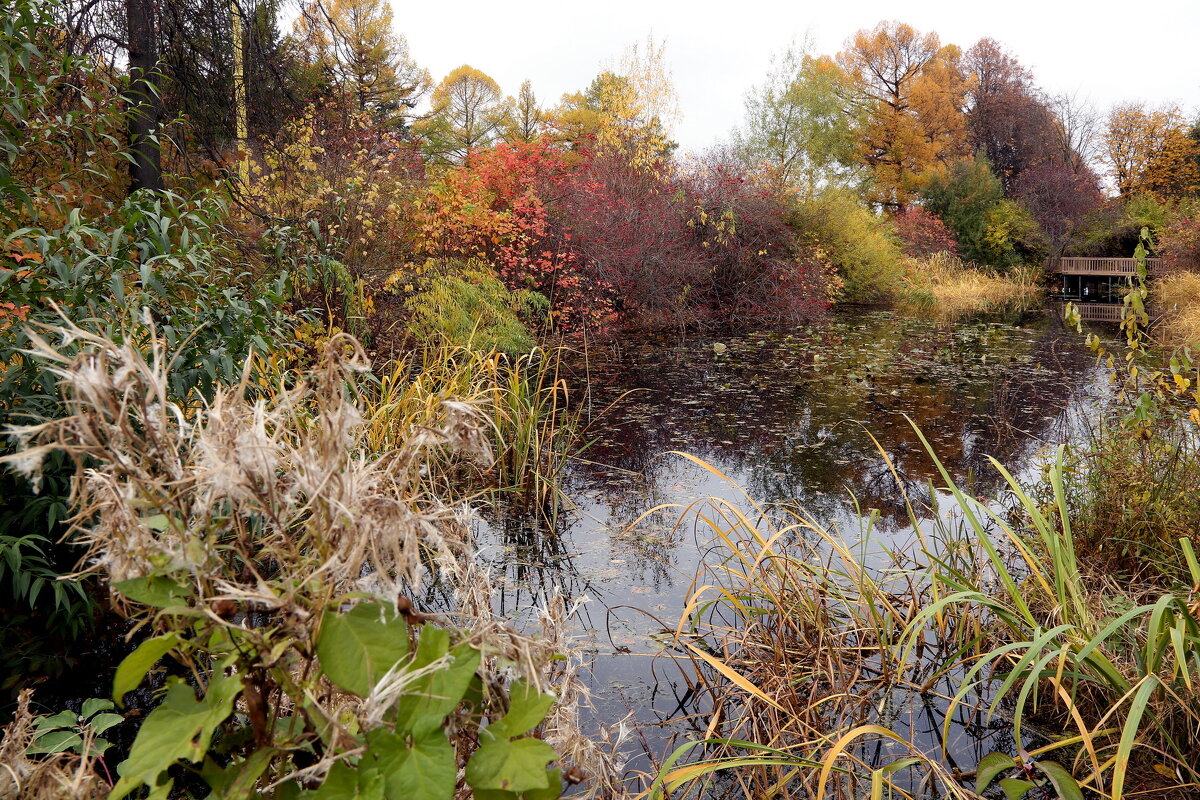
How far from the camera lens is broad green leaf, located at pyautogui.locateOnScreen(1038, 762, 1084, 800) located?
160 centimetres

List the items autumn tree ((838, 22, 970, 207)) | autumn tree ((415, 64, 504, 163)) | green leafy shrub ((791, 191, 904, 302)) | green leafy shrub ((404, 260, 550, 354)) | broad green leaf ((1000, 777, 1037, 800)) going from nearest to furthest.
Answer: broad green leaf ((1000, 777, 1037, 800))
green leafy shrub ((404, 260, 550, 354))
green leafy shrub ((791, 191, 904, 302))
autumn tree ((838, 22, 970, 207))
autumn tree ((415, 64, 504, 163))

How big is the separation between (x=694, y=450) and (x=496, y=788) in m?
4.32

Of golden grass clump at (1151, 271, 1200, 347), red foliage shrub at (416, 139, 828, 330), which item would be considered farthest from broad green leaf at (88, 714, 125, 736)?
golden grass clump at (1151, 271, 1200, 347)

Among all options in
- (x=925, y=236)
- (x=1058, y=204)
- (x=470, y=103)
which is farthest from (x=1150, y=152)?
(x=470, y=103)

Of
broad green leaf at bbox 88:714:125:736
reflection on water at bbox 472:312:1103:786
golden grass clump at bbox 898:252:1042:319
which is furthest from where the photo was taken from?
golden grass clump at bbox 898:252:1042:319

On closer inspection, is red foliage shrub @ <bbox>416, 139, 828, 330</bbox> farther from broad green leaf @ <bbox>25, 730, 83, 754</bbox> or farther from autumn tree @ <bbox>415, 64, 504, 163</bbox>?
autumn tree @ <bbox>415, 64, 504, 163</bbox>

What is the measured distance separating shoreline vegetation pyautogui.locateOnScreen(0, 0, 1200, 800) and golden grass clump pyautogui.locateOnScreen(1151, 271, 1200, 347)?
156cm

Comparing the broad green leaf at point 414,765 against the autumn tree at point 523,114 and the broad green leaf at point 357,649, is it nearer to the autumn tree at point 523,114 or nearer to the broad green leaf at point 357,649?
the broad green leaf at point 357,649

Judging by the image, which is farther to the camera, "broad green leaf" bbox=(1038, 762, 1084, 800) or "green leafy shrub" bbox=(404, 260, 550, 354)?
"green leafy shrub" bbox=(404, 260, 550, 354)

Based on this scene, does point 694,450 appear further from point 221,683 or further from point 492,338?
point 221,683

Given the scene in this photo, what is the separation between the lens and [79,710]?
81.4 inches

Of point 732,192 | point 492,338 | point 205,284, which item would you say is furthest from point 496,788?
point 732,192

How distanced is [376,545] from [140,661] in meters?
0.26

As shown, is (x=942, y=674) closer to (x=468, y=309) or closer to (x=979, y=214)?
(x=468, y=309)
